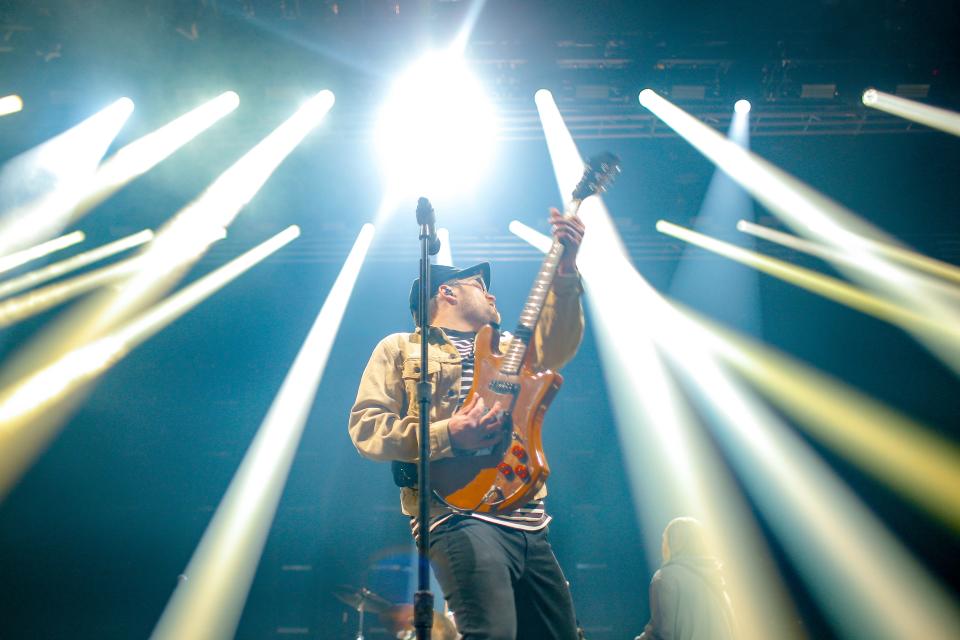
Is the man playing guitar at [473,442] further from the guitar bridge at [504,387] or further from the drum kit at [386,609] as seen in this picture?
the drum kit at [386,609]

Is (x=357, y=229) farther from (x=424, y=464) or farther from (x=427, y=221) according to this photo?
(x=424, y=464)

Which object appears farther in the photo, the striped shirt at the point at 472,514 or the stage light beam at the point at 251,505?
the stage light beam at the point at 251,505

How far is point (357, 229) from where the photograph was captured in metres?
7.42

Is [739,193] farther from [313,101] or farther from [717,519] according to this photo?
[313,101]

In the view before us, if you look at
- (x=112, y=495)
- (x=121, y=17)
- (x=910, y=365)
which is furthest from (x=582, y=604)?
(x=121, y=17)

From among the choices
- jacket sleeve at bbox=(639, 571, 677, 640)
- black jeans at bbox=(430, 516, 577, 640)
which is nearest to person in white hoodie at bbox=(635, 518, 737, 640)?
jacket sleeve at bbox=(639, 571, 677, 640)

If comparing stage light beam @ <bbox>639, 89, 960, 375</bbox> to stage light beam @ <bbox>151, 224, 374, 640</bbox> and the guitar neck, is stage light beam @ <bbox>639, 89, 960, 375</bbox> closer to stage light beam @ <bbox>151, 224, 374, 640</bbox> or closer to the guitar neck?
stage light beam @ <bbox>151, 224, 374, 640</bbox>

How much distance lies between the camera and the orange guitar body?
1984 millimetres

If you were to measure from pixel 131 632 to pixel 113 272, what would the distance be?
3757 mm

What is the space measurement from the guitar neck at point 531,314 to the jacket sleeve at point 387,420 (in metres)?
0.32

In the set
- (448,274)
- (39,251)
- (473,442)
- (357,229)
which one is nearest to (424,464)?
(473,442)

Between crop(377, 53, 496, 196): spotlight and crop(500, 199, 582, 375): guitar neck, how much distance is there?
367 centimetres

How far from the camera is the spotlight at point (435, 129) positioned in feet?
18.6

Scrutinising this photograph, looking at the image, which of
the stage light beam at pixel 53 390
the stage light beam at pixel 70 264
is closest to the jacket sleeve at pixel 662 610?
the stage light beam at pixel 53 390
